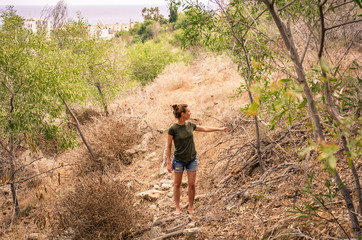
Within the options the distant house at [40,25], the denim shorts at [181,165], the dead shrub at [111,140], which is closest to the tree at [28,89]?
the distant house at [40,25]

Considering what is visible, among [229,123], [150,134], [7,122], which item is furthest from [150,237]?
[150,134]

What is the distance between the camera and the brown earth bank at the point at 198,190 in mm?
3801

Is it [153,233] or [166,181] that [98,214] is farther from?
[166,181]

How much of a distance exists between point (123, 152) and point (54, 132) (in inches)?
104

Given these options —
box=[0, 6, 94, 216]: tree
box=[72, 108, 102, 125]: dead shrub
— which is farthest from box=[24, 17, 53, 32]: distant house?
box=[72, 108, 102, 125]: dead shrub

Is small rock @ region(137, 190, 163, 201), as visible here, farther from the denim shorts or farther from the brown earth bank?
the denim shorts

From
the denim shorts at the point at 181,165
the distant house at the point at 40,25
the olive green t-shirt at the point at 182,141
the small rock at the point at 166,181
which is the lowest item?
the small rock at the point at 166,181

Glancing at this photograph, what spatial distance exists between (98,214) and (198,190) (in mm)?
2489

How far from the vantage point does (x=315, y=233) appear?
323 cm

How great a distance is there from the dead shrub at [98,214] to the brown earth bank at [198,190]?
0.02 meters

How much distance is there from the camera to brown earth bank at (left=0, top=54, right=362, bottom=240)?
3.80 metres

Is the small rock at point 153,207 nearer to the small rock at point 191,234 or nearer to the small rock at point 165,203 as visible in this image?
the small rock at point 165,203

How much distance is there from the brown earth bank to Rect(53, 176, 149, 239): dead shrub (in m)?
0.02

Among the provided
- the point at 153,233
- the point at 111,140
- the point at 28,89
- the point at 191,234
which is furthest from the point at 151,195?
the point at 28,89
